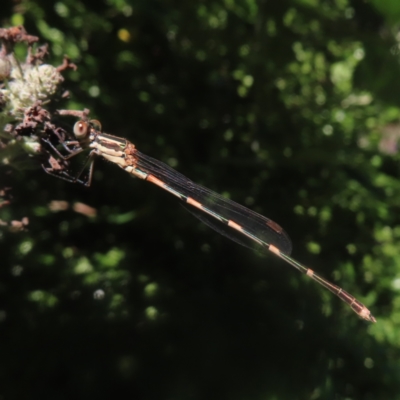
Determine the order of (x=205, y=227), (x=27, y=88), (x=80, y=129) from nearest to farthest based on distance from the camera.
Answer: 1. (x=27, y=88)
2. (x=80, y=129)
3. (x=205, y=227)

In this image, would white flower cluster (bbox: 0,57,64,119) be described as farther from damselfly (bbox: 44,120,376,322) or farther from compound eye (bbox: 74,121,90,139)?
damselfly (bbox: 44,120,376,322)

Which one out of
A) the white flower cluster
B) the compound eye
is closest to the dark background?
the compound eye

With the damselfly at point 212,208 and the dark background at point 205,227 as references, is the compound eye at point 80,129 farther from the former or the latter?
the dark background at point 205,227

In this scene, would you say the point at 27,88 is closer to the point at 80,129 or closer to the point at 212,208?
the point at 80,129

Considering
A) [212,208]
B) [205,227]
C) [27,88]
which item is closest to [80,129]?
[27,88]

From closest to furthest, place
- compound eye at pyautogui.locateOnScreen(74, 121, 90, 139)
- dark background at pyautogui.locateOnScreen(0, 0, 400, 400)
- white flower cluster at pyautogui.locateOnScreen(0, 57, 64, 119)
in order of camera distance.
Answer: white flower cluster at pyautogui.locateOnScreen(0, 57, 64, 119)
compound eye at pyautogui.locateOnScreen(74, 121, 90, 139)
dark background at pyautogui.locateOnScreen(0, 0, 400, 400)
